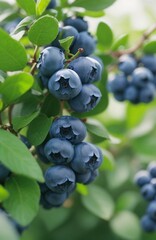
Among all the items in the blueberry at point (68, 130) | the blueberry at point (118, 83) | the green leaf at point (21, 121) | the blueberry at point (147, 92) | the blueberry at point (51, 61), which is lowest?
the blueberry at point (147, 92)

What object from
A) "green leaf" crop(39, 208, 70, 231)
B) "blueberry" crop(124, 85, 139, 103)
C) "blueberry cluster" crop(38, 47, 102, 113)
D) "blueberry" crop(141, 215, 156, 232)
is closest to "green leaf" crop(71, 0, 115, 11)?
"blueberry cluster" crop(38, 47, 102, 113)

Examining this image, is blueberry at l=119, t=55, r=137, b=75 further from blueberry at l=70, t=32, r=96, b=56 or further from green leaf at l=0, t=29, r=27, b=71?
green leaf at l=0, t=29, r=27, b=71

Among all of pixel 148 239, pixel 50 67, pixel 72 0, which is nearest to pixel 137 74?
pixel 72 0

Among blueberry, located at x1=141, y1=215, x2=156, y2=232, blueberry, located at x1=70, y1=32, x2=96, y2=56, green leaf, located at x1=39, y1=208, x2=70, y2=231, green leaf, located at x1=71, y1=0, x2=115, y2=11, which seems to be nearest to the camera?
blueberry, located at x1=70, y1=32, x2=96, y2=56

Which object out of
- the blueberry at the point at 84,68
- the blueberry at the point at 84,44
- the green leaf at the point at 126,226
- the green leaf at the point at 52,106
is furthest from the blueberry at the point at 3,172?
the green leaf at the point at 126,226

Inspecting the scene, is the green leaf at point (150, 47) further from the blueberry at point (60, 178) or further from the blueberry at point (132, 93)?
the blueberry at point (60, 178)

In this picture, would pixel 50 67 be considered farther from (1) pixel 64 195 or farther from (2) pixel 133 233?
(2) pixel 133 233

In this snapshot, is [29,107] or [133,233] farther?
[133,233]
